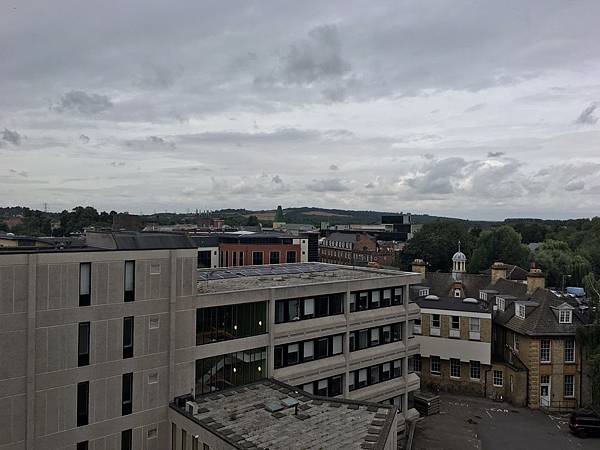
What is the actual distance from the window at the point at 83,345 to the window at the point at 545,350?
3734cm

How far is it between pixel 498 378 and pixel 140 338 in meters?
34.7

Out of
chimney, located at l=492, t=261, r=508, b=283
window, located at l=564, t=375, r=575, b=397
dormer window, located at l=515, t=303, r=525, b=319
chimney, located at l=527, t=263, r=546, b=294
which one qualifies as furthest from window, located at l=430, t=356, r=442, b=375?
chimney, located at l=492, t=261, r=508, b=283

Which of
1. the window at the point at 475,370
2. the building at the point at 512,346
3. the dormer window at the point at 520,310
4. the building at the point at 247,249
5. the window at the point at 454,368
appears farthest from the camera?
the building at the point at 247,249

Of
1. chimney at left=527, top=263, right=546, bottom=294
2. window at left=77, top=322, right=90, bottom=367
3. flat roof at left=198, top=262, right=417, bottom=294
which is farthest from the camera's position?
chimney at left=527, top=263, right=546, bottom=294

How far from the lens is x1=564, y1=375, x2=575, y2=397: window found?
4338 centimetres

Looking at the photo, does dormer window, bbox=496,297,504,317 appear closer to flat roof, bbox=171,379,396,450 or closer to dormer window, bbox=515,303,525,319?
dormer window, bbox=515,303,525,319

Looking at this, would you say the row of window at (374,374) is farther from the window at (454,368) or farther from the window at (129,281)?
the window at (129,281)

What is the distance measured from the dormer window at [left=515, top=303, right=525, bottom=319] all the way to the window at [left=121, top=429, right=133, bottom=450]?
36036 millimetres

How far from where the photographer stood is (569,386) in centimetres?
4341

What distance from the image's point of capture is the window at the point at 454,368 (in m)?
47.0

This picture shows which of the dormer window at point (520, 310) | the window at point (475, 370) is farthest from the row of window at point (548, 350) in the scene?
the window at point (475, 370)

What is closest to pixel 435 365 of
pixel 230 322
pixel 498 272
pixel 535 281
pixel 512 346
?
pixel 512 346

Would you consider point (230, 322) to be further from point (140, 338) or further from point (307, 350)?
point (307, 350)

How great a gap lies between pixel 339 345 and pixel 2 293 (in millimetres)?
20986
